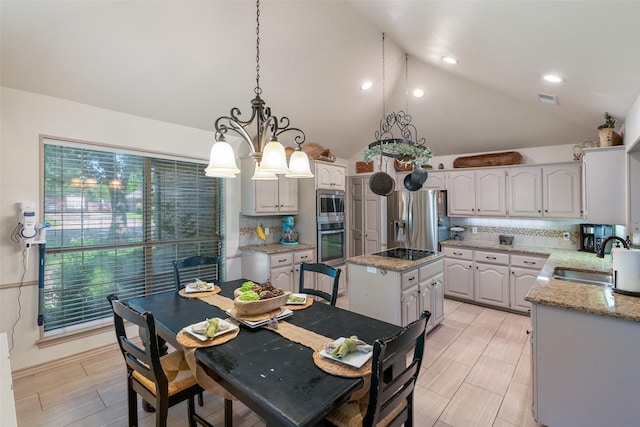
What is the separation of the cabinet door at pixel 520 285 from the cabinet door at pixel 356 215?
7.78ft

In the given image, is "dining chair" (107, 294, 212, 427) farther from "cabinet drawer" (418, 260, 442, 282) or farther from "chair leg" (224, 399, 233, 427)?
"cabinet drawer" (418, 260, 442, 282)

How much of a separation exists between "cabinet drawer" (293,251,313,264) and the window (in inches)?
49.2

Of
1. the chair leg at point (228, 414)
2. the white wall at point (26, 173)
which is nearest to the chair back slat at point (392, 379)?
Result: the chair leg at point (228, 414)

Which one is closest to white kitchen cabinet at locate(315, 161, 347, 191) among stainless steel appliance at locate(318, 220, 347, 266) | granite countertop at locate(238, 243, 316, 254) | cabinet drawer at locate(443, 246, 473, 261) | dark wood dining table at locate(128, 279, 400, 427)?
stainless steel appliance at locate(318, 220, 347, 266)

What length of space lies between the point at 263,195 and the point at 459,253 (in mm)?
3043

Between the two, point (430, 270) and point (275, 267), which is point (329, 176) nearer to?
point (275, 267)

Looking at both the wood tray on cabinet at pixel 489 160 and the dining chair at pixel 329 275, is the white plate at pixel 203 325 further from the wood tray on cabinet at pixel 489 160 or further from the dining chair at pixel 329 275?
the wood tray on cabinet at pixel 489 160

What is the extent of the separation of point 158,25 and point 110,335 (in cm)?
305

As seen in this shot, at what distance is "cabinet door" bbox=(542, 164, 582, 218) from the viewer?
3795 mm

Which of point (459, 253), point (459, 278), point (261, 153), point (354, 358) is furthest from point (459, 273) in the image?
point (261, 153)

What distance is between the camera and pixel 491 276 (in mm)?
4113

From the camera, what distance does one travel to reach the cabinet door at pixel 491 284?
13.1ft

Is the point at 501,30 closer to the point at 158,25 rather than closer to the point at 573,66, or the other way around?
the point at 573,66

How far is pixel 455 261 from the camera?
445 cm
